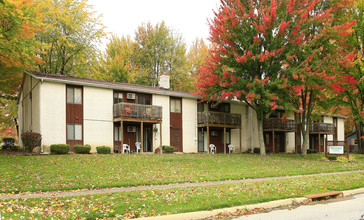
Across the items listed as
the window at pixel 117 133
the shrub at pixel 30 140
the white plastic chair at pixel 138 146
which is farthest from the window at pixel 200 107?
the shrub at pixel 30 140

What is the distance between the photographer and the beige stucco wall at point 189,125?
30375 mm

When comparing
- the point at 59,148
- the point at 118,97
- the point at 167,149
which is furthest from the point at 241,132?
the point at 59,148

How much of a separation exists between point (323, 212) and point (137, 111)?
61.0ft

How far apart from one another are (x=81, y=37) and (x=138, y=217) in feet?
105

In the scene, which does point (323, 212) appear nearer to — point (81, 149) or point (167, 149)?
point (81, 149)

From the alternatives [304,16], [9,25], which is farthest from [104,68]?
[304,16]

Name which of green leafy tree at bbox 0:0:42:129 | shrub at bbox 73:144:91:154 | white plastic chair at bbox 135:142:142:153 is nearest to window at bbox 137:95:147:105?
white plastic chair at bbox 135:142:142:153

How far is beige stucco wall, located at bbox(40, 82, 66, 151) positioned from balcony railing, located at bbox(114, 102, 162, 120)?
3.95m

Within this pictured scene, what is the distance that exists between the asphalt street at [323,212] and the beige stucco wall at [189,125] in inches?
798

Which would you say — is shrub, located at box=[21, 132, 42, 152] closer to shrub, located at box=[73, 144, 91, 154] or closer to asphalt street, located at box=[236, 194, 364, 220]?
shrub, located at box=[73, 144, 91, 154]

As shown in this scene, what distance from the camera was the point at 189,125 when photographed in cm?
3077

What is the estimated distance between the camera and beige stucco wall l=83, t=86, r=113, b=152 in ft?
82.9

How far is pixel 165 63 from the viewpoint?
46.3 m

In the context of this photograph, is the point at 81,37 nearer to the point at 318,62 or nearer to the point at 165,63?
the point at 165,63
